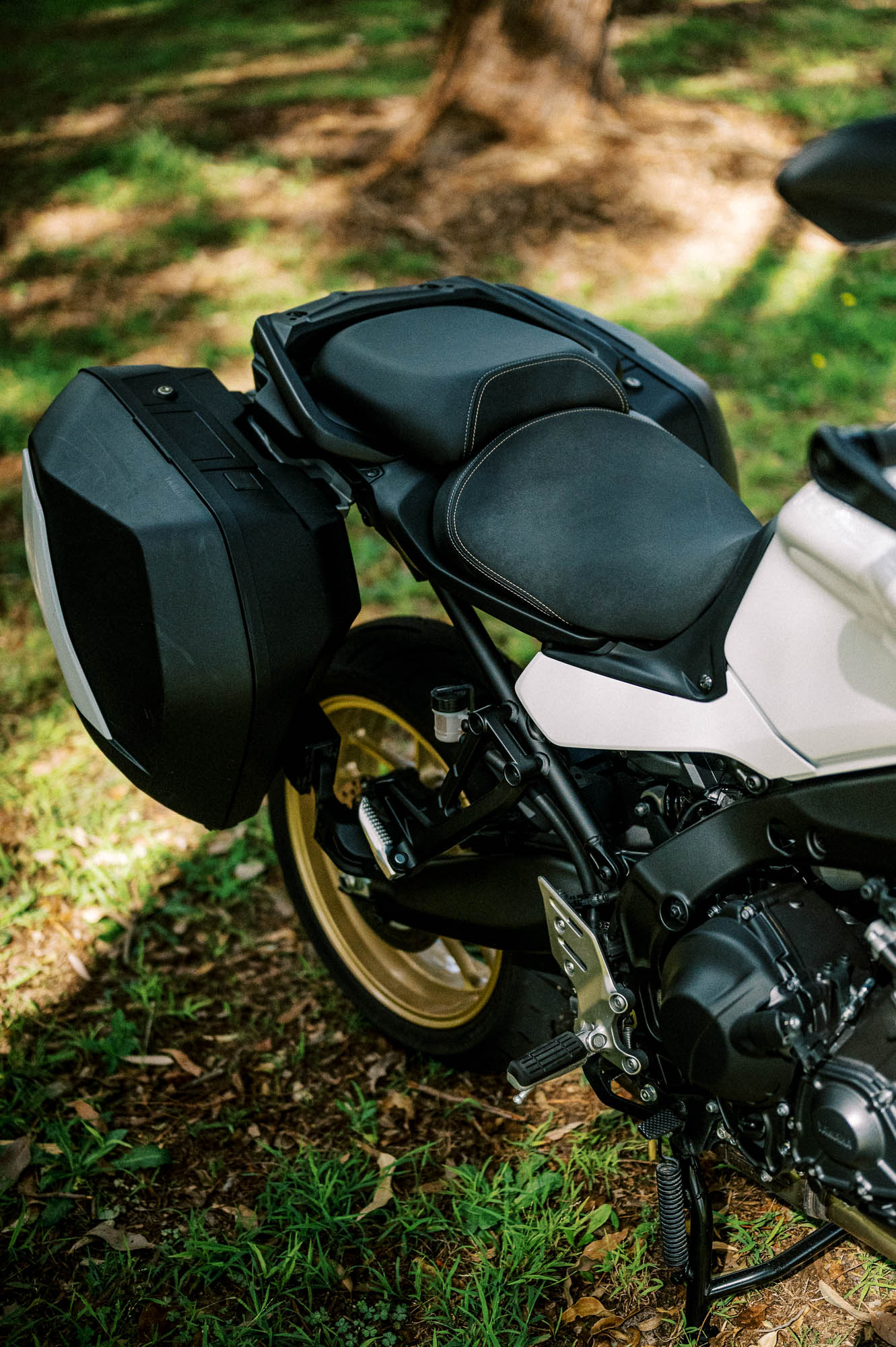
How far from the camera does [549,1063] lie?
182 cm

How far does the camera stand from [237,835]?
3.08 metres

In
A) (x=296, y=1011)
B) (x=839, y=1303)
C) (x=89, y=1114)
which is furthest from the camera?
(x=296, y=1011)

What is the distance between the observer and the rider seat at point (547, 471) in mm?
1641

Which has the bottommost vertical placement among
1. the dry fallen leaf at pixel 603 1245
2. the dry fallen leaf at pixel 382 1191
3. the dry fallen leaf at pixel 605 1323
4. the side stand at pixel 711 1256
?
the dry fallen leaf at pixel 382 1191

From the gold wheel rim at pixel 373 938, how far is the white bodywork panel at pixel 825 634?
1112 millimetres

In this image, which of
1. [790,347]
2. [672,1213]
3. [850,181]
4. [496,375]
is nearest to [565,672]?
[496,375]

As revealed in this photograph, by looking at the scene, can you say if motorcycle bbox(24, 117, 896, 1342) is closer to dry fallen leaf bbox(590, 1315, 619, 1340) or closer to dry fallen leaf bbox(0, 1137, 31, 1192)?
dry fallen leaf bbox(590, 1315, 619, 1340)

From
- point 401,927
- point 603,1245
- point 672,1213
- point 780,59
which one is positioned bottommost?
point 603,1245

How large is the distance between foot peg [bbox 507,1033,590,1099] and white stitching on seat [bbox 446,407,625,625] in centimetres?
68

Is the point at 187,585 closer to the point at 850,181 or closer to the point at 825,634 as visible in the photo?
the point at 825,634

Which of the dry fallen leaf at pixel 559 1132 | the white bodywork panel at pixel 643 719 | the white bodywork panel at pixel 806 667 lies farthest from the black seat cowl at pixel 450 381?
the dry fallen leaf at pixel 559 1132

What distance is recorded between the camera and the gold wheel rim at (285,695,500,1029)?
97.9 inches

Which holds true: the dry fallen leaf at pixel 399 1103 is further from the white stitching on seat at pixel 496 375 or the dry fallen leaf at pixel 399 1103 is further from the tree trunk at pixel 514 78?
the tree trunk at pixel 514 78

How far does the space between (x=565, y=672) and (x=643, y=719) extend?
160 millimetres
